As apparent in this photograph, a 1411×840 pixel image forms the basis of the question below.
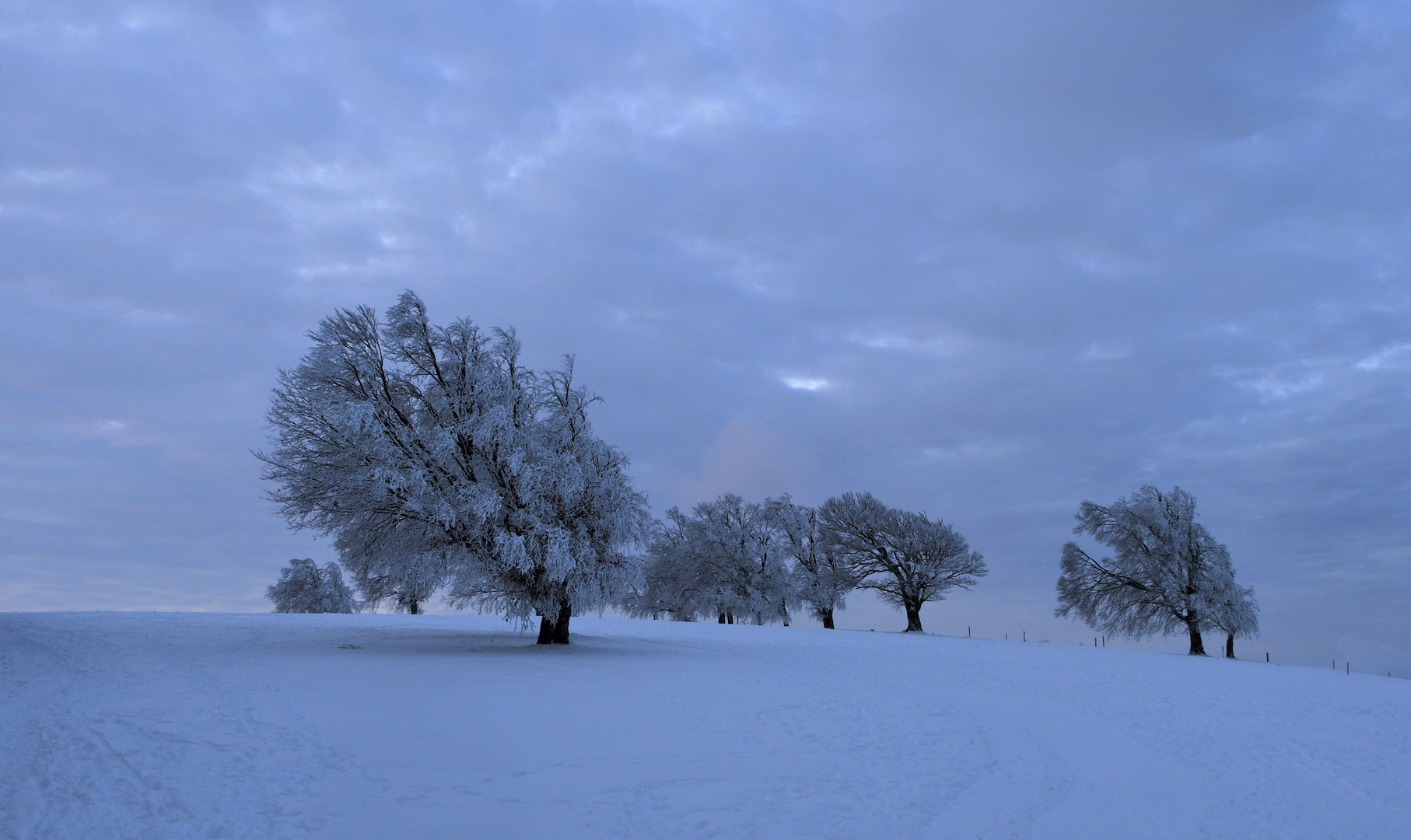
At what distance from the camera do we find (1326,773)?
13.6m

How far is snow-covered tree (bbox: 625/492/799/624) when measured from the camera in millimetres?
53281

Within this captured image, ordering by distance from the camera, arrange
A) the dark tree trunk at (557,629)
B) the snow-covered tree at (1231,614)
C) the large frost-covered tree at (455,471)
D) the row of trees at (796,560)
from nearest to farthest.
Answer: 1. the large frost-covered tree at (455,471)
2. the dark tree trunk at (557,629)
3. the snow-covered tree at (1231,614)
4. the row of trees at (796,560)

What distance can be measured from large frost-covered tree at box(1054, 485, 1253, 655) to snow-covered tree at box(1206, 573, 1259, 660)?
0.16 ft

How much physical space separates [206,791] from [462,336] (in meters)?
16.2

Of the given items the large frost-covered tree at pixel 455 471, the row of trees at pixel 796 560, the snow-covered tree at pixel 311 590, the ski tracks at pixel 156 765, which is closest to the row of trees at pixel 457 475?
the large frost-covered tree at pixel 455 471

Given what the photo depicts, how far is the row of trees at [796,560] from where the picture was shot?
50.3 m

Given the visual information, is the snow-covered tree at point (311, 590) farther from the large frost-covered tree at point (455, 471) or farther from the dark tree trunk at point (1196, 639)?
the dark tree trunk at point (1196, 639)

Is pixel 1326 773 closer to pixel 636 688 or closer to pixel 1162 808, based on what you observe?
pixel 1162 808

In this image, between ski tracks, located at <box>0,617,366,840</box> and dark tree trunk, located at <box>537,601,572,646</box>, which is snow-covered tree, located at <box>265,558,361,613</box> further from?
ski tracks, located at <box>0,617,366,840</box>

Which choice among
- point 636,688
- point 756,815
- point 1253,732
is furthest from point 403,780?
point 1253,732

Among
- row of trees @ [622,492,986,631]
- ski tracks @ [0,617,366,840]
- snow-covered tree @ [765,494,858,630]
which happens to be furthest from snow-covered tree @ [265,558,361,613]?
ski tracks @ [0,617,366,840]

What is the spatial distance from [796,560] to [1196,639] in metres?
23.3

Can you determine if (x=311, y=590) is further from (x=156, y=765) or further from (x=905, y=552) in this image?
(x=156, y=765)

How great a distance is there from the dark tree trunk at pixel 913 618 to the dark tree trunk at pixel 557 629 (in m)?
29.0
